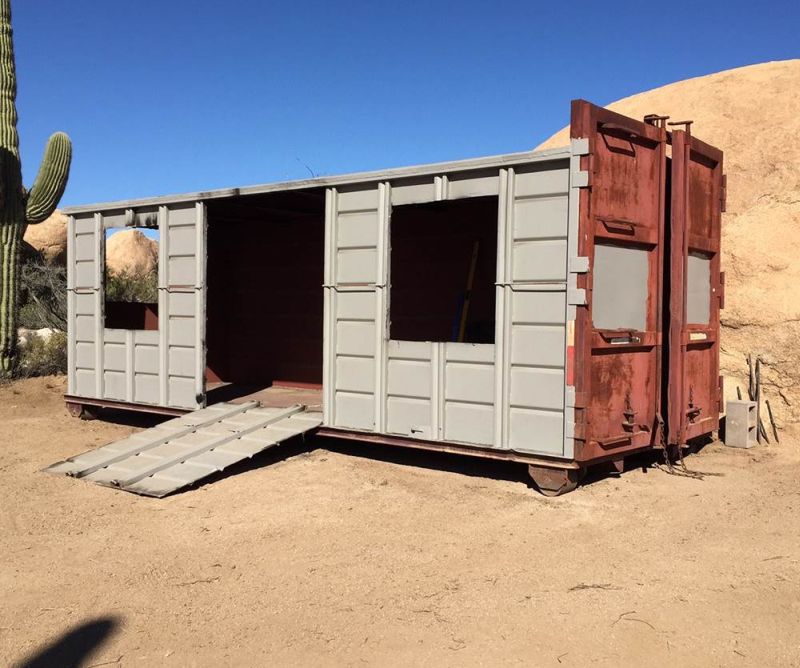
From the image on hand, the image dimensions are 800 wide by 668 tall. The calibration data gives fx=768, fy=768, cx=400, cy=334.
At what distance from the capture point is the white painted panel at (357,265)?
7.68 metres

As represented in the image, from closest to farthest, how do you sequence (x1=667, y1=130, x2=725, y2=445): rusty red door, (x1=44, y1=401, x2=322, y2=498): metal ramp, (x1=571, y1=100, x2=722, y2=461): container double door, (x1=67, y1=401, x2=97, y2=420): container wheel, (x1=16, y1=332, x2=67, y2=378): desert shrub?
(x1=571, y1=100, x2=722, y2=461): container double door, (x1=44, y1=401, x2=322, y2=498): metal ramp, (x1=667, y1=130, x2=725, y2=445): rusty red door, (x1=67, y1=401, x2=97, y2=420): container wheel, (x1=16, y1=332, x2=67, y2=378): desert shrub

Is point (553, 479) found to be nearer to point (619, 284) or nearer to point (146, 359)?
point (619, 284)

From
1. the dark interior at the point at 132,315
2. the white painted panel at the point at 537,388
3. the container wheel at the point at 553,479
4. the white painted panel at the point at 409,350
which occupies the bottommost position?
the container wheel at the point at 553,479

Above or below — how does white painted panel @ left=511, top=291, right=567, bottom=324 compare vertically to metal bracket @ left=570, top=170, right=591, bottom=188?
below

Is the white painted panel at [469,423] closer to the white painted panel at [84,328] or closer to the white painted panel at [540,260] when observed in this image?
the white painted panel at [540,260]

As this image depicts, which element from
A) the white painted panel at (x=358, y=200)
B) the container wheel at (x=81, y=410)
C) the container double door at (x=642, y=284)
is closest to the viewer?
the container double door at (x=642, y=284)

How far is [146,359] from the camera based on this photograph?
9539 mm

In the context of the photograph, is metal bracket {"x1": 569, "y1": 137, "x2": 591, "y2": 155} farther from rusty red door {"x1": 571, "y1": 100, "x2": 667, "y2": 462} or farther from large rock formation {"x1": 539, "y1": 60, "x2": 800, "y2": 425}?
large rock formation {"x1": 539, "y1": 60, "x2": 800, "y2": 425}

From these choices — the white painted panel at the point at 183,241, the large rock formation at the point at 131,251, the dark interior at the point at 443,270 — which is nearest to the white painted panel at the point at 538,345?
the dark interior at the point at 443,270

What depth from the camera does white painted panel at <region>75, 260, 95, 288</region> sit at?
10.2 meters

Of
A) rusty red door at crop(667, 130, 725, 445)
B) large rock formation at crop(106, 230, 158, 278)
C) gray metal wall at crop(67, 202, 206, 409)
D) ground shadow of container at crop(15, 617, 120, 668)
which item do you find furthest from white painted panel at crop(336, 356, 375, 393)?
large rock formation at crop(106, 230, 158, 278)

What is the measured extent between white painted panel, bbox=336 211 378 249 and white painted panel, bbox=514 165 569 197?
1.58 meters

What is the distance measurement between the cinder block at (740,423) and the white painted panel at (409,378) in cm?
380

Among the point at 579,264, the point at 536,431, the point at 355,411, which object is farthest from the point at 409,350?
the point at 579,264
